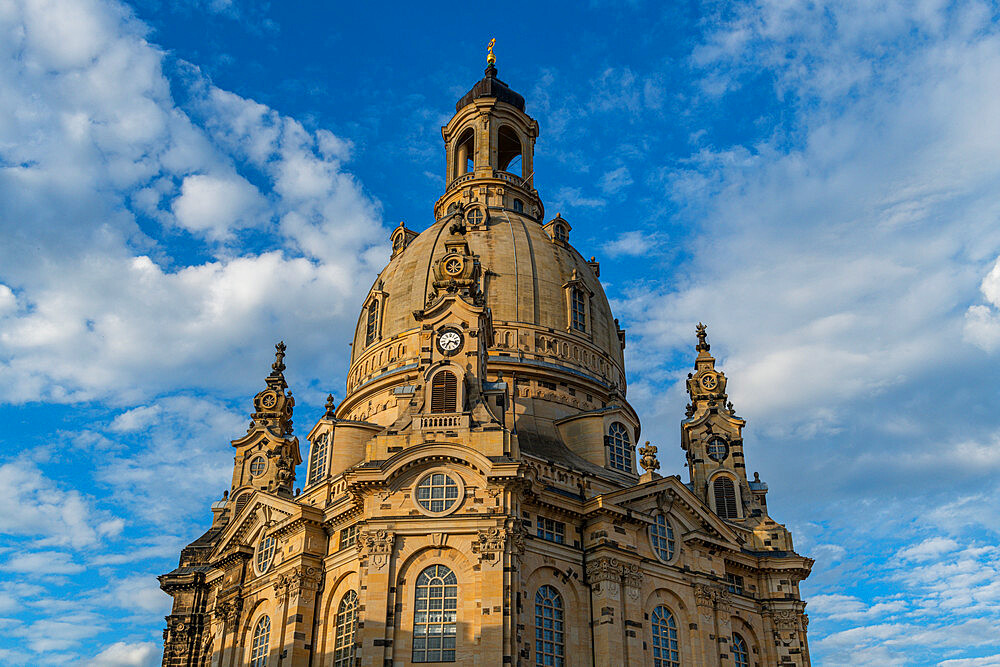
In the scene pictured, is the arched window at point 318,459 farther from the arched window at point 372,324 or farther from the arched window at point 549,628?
the arched window at point 549,628

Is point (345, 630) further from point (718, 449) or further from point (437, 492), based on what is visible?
point (718, 449)

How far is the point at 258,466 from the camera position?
69500mm

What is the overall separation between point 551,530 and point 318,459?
16.9 m

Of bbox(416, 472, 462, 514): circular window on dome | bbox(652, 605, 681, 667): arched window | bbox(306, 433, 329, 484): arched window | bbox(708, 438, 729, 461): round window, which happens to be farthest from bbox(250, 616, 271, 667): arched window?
bbox(708, 438, 729, 461): round window

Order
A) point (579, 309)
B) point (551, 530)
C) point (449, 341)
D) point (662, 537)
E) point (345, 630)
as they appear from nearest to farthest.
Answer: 1. point (345, 630)
2. point (551, 530)
3. point (449, 341)
4. point (662, 537)
5. point (579, 309)

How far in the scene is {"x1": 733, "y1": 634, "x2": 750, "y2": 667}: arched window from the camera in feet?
181

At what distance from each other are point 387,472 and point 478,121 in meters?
41.8

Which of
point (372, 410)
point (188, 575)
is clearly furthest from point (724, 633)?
point (188, 575)

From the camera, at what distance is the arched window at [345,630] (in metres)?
45.7

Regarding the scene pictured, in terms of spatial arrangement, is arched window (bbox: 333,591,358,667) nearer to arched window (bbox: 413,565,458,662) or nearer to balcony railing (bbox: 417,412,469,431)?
arched window (bbox: 413,565,458,662)

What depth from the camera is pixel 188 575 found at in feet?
208

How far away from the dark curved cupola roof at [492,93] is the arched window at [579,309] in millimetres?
23342

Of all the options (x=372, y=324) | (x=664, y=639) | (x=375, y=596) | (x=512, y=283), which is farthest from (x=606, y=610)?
(x=372, y=324)

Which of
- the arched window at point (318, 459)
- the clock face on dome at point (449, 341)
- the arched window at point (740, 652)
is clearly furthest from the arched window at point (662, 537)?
the arched window at point (318, 459)
